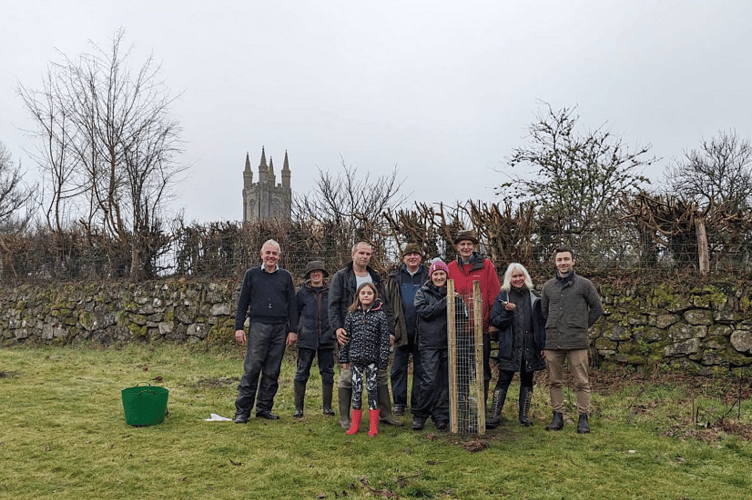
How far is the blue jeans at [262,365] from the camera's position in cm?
580

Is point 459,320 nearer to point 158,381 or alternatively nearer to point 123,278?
point 158,381

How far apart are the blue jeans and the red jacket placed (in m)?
2.02

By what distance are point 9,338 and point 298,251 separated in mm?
9432

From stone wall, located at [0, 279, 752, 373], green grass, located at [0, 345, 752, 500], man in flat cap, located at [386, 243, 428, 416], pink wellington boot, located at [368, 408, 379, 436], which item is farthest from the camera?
stone wall, located at [0, 279, 752, 373]

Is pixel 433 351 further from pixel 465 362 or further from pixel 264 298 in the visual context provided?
pixel 264 298

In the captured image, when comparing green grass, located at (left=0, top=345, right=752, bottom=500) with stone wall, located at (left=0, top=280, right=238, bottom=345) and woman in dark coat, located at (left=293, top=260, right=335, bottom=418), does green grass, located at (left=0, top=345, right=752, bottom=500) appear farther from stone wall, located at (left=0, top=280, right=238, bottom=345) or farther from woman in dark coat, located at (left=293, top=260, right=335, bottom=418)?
stone wall, located at (left=0, top=280, right=238, bottom=345)

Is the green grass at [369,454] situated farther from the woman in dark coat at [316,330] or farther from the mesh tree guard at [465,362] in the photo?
the woman in dark coat at [316,330]

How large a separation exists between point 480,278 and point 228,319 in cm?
717

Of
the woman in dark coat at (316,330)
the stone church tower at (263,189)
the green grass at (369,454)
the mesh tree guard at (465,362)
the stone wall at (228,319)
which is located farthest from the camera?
the stone church tower at (263,189)

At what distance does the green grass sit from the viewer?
12.6ft

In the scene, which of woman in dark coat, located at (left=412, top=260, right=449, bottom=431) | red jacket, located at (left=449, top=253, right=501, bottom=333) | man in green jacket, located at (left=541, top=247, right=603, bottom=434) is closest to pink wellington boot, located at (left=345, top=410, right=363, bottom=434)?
woman in dark coat, located at (left=412, top=260, right=449, bottom=431)

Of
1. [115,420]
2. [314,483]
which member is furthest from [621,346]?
[115,420]

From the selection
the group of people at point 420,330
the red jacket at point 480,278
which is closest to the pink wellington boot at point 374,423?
the group of people at point 420,330

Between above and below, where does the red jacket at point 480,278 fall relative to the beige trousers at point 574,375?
above
